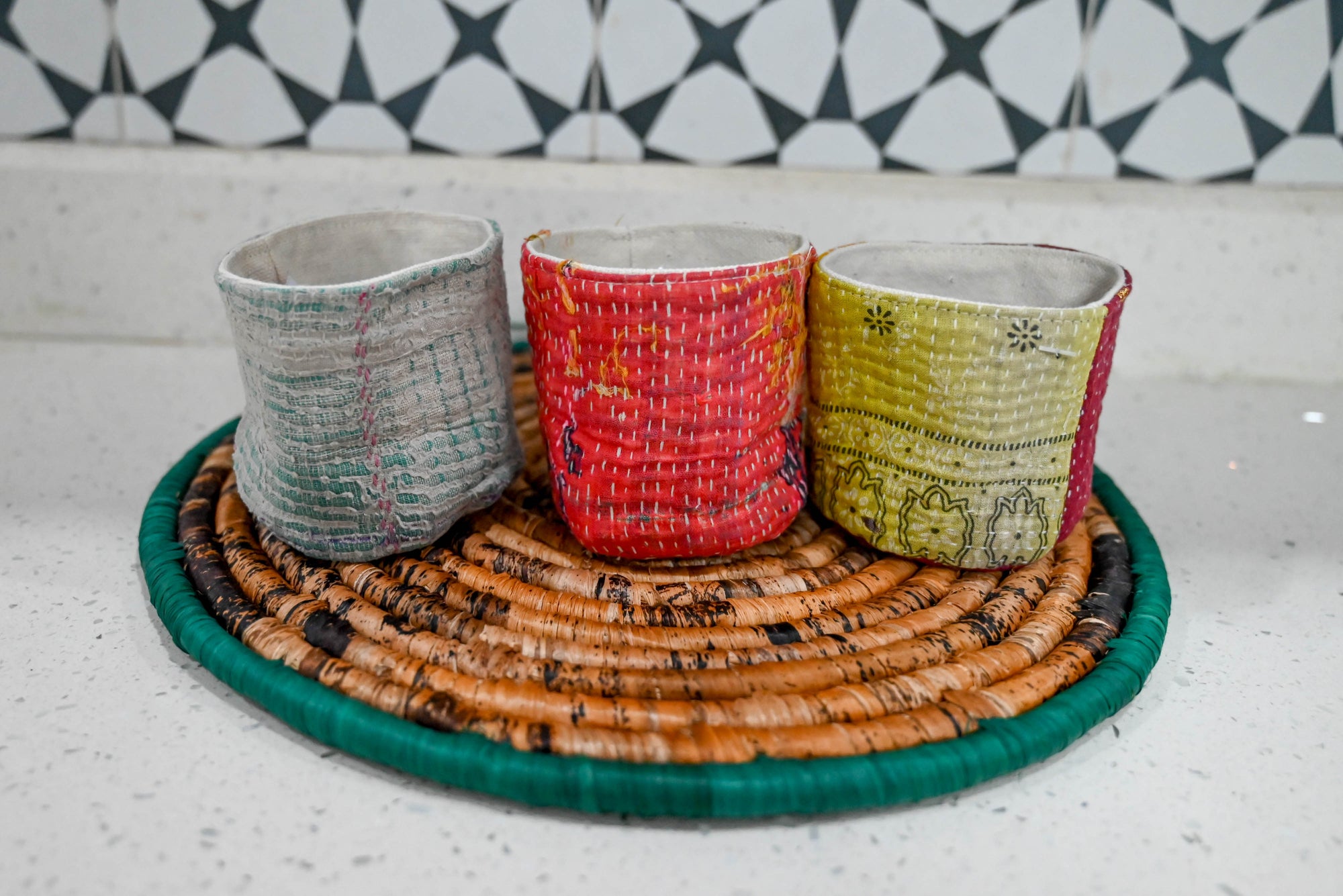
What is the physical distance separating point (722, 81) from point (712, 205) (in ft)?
0.30

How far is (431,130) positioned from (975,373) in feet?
1.59

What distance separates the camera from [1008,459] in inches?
18.2

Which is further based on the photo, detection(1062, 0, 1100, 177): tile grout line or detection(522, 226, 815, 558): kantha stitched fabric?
detection(1062, 0, 1100, 177): tile grout line

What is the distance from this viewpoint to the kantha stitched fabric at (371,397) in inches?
16.8

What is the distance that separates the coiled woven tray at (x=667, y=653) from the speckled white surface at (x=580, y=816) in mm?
14

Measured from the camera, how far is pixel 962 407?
0.46 metres

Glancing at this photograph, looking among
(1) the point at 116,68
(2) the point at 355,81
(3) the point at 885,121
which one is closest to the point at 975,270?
(3) the point at 885,121

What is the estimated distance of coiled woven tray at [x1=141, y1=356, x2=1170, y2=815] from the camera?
0.36m

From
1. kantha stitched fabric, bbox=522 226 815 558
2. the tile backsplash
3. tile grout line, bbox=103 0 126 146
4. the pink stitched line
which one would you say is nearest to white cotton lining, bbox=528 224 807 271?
kantha stitched fabric, bbox=522 226 815 558

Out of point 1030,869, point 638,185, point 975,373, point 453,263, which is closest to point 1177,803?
point 1030,869

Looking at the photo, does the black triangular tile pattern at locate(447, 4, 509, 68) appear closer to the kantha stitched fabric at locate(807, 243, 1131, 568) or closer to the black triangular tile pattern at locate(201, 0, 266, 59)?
the black triangular tile pattern at locate(201, 0, 266, 59)

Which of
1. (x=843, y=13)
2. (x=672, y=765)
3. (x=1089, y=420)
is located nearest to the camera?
(x=672, y=765)

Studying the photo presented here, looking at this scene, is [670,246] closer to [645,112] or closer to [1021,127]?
[645,112]

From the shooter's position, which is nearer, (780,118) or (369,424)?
(369,424)
